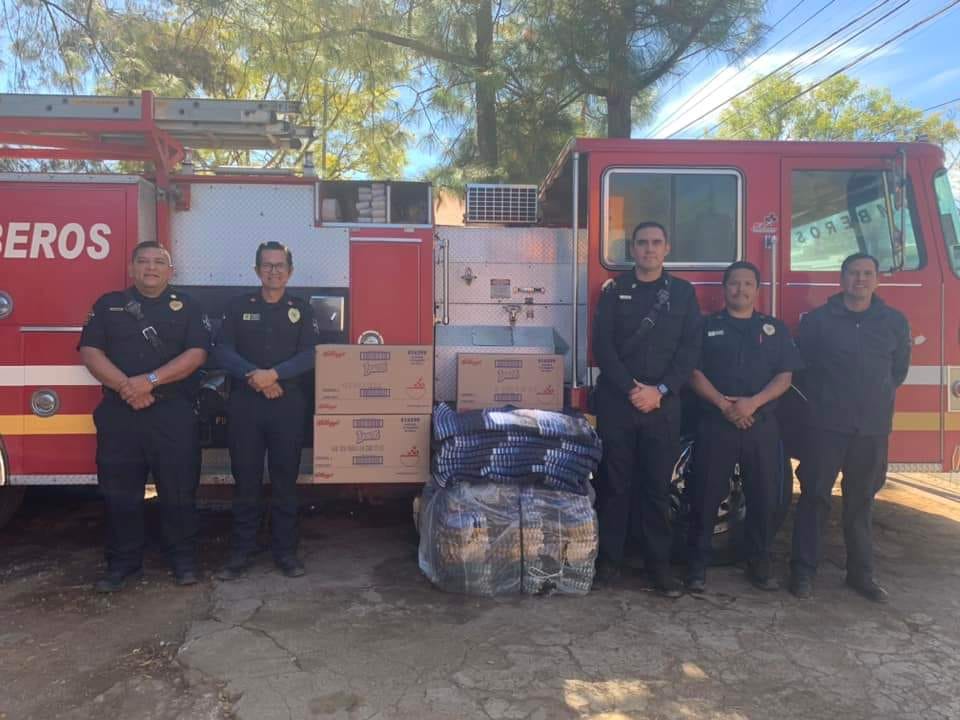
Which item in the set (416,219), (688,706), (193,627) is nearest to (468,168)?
(416,219)

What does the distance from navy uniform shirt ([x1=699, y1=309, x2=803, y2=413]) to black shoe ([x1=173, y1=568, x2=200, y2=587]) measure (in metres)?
3.24

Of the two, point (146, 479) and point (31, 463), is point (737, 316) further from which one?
point (31, 463)

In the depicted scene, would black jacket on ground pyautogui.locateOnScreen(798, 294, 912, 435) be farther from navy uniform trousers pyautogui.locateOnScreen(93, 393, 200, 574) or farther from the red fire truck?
navy uniform trousers pyautogui.locateOnScreen(93, 393, 200, 574)

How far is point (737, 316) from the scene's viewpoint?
14.8 ft

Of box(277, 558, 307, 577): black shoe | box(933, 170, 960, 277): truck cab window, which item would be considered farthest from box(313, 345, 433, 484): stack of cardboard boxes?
box(933, 170, 960, 277): truck cab window

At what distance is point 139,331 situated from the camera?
429cm

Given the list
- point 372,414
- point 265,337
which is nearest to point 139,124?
point 265,337

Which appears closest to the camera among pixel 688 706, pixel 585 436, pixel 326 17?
pixel 688 706

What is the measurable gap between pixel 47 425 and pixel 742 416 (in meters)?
4.21

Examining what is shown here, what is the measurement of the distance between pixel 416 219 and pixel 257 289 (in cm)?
112

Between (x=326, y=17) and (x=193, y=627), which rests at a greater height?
(x=326, y=17)

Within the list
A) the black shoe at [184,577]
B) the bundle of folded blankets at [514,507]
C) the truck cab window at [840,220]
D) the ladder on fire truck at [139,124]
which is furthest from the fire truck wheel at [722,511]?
the ladder on fire truck at [139,124]

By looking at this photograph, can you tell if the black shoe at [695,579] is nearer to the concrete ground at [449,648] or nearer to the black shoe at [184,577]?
the concrete ground at [449,648]

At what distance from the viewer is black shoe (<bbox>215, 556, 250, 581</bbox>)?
14.8 ft
